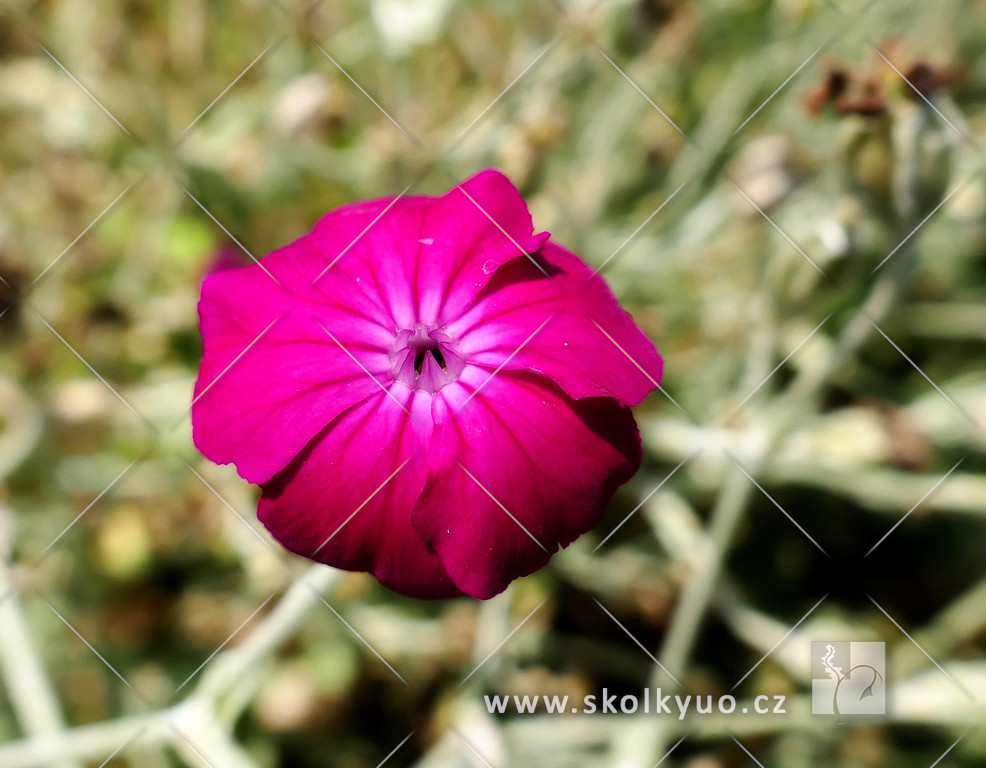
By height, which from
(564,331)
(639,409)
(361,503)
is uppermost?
(639,409)

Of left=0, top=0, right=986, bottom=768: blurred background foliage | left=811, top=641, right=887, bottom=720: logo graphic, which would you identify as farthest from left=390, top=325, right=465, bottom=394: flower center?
left=811, top=641, right=887, bottom=720: logo graphic

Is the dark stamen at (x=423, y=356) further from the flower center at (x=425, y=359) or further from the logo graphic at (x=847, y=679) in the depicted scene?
the logo graphic at (x=847, y=679)

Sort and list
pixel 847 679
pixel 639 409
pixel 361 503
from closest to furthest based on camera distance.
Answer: pixel 361 503, pixel 847 679, pixel 639 409

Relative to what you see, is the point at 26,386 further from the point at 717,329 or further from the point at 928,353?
the point at 928,353

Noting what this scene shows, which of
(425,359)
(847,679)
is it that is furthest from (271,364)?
(847,679)

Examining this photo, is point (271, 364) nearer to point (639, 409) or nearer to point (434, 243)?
point (434, 243)

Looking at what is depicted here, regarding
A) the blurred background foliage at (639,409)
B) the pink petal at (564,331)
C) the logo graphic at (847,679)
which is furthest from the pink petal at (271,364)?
the logo graphic at (847,679)

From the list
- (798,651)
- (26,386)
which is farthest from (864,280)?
(26,386)
